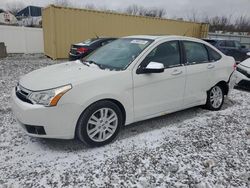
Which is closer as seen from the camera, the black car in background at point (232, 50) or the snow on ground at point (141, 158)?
the snow on ground at point (141, 158)

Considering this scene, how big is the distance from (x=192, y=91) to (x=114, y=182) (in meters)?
2.43

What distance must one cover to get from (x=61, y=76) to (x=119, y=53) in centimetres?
114

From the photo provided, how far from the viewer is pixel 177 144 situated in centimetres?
346

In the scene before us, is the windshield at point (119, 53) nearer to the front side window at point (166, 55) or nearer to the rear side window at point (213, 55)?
the front side window at point (166, 55)

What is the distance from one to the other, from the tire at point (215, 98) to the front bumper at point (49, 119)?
9.69 feet

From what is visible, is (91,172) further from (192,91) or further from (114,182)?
(192,91)

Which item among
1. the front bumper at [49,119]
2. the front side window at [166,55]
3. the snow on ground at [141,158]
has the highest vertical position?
the front side window at [166,55]

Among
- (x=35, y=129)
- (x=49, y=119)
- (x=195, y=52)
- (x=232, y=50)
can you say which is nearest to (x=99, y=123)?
(x=49, y=119)

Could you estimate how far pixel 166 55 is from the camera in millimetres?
3920

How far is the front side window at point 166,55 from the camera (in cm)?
372

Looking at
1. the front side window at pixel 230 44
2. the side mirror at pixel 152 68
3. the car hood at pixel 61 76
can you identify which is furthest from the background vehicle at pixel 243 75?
the front side window at pixel 230 44

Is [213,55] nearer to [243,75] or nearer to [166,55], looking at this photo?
[166,55]

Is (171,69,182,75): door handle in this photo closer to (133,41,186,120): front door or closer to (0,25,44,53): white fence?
(133,41,186,120): front door

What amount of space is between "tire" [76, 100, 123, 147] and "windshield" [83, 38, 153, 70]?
2.18 feet
